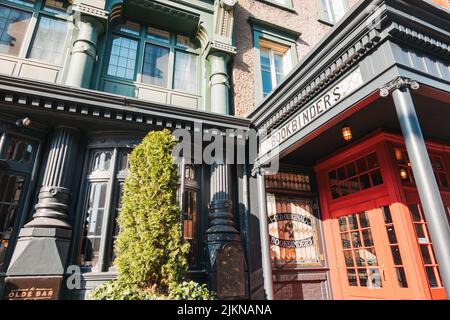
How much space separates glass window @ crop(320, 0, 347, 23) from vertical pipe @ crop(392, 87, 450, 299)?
26.9 ft

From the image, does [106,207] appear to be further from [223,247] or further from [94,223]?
[223,247]

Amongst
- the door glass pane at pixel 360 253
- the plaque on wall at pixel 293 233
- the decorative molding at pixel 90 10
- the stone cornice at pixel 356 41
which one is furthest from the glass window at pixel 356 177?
the decorative molding at pixel 90 10

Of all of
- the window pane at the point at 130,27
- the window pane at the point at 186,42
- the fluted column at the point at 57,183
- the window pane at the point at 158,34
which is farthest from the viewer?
the window pane at the point at 186,42

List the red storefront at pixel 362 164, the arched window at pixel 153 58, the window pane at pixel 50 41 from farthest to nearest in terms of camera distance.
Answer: the arched window at pixel 153 58
the window pane at pixel 50 41
the red storefront at pixel 362 164

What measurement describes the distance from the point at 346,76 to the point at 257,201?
3.34m

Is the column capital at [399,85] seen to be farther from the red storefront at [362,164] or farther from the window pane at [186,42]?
the window pane at [186,42]

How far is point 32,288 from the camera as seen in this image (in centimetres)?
435

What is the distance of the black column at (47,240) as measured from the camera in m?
4.35

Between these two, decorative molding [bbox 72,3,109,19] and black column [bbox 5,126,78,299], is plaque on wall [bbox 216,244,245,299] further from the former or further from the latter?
decorative molding [bbox 72,3,109,19]

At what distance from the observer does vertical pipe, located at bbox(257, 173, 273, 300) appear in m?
5.45

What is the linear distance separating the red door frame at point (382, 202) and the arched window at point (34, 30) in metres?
6.91

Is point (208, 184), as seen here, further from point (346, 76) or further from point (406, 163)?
point (406, 163)

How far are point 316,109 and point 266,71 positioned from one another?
156 inches
